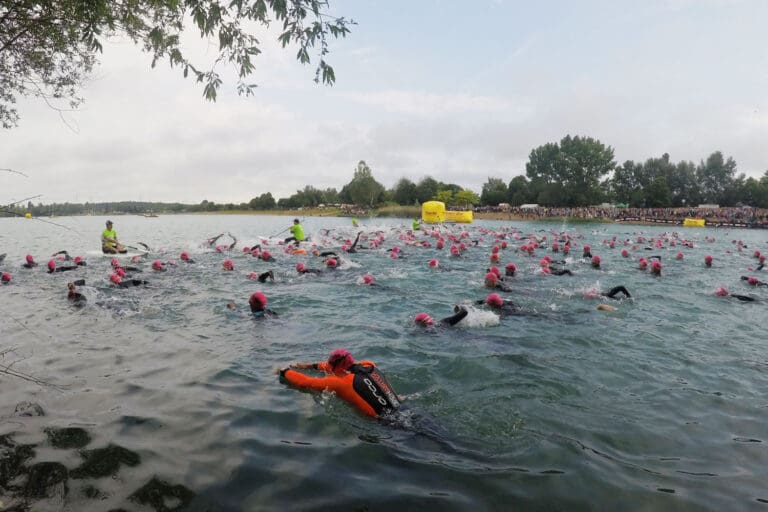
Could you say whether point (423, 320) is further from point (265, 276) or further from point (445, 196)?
point (445, 196)

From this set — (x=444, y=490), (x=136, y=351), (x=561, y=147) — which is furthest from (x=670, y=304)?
(x=561, y=147)

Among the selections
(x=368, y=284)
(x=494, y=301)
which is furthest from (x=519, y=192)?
(x=494, y=301)

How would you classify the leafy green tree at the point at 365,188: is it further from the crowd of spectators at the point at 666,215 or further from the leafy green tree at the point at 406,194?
the crowd of spectators at the point at 666,215

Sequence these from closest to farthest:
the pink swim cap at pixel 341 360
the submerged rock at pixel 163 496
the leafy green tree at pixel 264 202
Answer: the submerged rock at pixel 163 496, the pink swim cap at pixel 341 360, the leafy green tree at pixel 264 202

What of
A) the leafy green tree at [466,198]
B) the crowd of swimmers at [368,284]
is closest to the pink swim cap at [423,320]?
the crowd of swimmers at [368,284]

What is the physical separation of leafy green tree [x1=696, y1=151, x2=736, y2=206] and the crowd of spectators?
19760 millimetres

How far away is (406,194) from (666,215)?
6123 centimetres

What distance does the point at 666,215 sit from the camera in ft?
202

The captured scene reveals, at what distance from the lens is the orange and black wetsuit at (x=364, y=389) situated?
17.5 ft

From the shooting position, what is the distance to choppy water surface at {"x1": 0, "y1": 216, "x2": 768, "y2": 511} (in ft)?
13.1

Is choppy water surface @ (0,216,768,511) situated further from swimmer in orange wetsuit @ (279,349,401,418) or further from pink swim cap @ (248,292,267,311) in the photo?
pink swim cap @ (248,292,267,311)

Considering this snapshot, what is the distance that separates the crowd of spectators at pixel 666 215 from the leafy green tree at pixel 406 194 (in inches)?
1468

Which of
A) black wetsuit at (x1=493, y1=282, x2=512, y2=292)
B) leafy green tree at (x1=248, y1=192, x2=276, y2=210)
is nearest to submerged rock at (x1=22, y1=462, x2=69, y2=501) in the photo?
black wetsuit at (x1=493, y1=282, x2=512, y2=292)

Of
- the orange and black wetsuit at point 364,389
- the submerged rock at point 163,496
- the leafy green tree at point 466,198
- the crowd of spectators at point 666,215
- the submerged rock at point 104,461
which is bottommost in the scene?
the submerged rock at point 163,496
